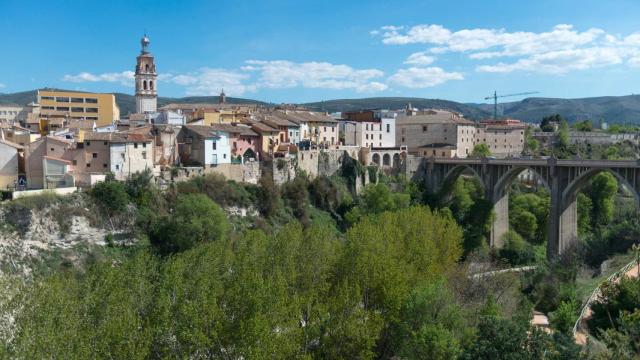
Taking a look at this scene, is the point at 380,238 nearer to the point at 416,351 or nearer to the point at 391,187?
the point at 416,351

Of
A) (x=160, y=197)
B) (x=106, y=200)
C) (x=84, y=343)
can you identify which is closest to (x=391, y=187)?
(x=160, y=197)

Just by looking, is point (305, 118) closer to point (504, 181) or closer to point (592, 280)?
point (504, 181)

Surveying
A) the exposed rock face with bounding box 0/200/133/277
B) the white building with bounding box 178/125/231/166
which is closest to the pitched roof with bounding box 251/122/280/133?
the white building with bounding box 178/125/231/166

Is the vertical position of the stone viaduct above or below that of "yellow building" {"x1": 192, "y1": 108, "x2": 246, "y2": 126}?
below

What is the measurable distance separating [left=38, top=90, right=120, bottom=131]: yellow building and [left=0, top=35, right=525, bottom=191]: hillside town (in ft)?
0.35

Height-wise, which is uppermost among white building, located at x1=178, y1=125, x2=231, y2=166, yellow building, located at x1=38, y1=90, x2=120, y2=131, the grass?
yellow building, located at x1=38, y1=90, x2=120, y2=131

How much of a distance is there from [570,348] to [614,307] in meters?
9.49

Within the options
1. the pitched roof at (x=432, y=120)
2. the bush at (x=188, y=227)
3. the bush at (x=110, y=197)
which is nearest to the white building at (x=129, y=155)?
the bush at (x=110, y=197)

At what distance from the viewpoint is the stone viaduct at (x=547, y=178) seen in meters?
→ 42.7

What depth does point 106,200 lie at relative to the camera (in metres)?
37.2

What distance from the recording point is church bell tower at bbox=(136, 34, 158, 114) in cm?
5922

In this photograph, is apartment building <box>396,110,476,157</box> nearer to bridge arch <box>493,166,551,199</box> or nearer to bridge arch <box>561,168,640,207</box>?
bridge arch <box>493,166,551,199</box>

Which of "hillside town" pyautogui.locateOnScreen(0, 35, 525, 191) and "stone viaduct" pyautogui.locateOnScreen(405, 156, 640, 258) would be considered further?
A: "stone viaduct" pyautogui.locateOnScreen(405, 156, 640, 258)

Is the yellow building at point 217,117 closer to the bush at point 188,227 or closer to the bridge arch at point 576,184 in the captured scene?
the bush at point 188,227
